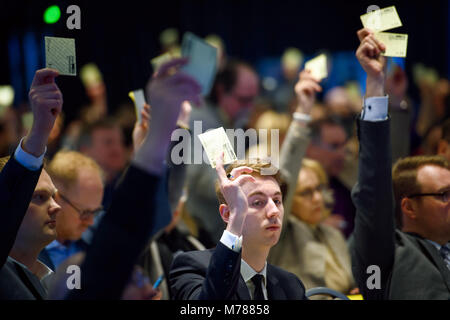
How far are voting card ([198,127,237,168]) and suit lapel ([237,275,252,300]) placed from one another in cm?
38

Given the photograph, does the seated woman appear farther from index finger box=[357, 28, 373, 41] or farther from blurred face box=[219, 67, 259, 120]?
index finger box=[357, 28, 373, 41]

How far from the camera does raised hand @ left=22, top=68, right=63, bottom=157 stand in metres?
1.84

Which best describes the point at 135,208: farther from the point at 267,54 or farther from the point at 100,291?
the point at 267,54

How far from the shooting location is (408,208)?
2.59 metres

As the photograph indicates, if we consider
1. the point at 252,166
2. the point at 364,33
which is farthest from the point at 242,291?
the point at 364,33

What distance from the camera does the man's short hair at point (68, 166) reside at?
286cm

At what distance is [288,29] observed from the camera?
343 inches

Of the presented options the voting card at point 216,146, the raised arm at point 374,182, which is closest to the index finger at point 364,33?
the raised arm at point 374,182

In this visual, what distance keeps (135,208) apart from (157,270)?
1773mm

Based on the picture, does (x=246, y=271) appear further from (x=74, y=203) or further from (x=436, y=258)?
(x=74, y=203)

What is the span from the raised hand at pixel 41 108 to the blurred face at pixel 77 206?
3.17ft

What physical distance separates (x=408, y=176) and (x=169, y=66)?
140 centimetres

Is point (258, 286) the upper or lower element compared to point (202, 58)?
lower
